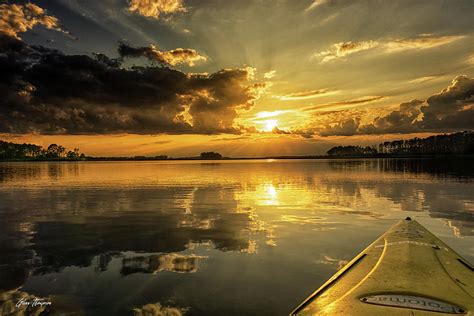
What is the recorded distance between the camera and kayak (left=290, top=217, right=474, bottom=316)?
577cm

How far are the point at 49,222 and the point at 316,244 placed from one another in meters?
14.6

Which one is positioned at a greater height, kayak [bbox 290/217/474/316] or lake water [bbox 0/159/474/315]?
kayak [bbox 290/217/474/316]

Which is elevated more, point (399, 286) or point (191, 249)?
point (399, 286)

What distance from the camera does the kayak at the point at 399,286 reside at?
5.77 m

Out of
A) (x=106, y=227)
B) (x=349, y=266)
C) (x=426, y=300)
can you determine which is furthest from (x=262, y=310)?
(x=106, y=227)

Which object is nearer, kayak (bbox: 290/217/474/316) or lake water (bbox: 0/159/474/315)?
kayak (bbox: 290/217/474/316)

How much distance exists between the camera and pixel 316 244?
45.0 ft

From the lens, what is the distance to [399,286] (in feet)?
22.2

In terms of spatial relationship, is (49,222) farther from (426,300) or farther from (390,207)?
(390,207)

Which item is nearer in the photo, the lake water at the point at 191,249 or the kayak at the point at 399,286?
the kayak at the point at 399,286

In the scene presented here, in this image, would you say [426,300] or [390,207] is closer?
[426,300]

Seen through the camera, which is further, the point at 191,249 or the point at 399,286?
the point at 191,249

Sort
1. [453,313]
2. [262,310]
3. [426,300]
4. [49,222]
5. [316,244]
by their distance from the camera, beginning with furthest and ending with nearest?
[49,222] → [316,244] → [262,310] → [426,300] → [453,313]

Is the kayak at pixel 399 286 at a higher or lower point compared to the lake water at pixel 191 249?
higher
